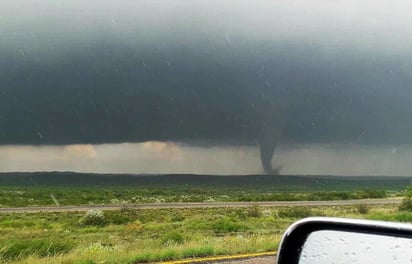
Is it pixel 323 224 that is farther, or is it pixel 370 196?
pixel 370 196

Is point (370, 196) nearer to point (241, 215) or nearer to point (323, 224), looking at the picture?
point (241, 215)

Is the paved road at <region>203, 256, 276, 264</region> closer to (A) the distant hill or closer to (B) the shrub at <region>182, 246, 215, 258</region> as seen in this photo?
(B) the shrub at <region>182, 246, 215, 258</region>

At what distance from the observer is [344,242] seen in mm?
1587

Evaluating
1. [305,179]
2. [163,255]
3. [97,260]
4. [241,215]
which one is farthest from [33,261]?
[305,179]

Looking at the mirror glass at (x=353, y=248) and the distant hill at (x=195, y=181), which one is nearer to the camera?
the mirror glass at (x=353, y=248)

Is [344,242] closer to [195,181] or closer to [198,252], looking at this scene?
[198,252]

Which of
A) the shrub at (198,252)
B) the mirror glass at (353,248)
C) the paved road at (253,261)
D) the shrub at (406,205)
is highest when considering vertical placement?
the mirror glass at (353,248)

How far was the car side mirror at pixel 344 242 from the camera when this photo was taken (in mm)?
1343

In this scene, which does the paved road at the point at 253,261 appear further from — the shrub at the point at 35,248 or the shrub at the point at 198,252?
the shrub at the point at 35,248

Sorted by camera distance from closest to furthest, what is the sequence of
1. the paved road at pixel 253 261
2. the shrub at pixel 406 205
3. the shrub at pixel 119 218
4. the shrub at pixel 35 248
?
the paved road at pixel 253 261
the shrub at pixel 35 248
the shrub at pixel 119 218
the shrub at pixel 406 205

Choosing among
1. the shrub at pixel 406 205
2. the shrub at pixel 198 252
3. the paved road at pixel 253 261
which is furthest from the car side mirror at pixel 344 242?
the shrub at pixel 406 205

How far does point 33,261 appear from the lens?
10.5m

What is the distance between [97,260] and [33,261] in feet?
3.66

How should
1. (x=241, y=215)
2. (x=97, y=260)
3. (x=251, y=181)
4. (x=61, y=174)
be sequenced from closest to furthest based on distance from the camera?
(x=97, y=260) → (x=241, y=215) → (x=61, y=174) → (x=251, y=181)
